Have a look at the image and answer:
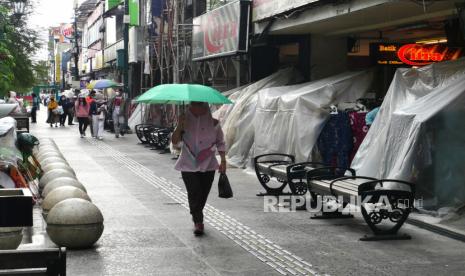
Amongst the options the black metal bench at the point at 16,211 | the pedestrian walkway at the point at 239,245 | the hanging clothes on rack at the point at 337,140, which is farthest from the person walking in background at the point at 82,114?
the black metal bench at the point at 16,211

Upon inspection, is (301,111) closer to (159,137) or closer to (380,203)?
(380,203)

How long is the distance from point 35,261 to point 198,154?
549 centimetres

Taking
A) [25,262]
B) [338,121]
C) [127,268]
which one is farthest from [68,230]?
[338,121]

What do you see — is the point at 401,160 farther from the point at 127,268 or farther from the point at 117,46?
the point at 117,46

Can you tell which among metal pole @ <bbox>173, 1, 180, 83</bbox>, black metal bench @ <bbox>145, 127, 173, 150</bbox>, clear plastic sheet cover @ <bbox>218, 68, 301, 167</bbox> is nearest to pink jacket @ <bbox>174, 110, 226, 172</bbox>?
clear plastic sheet cover @ <bbox>218, 68, 301, 167</bbox>

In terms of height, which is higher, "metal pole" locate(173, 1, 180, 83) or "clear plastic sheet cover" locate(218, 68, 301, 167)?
"metal pole" locate(173, 1, 180, 83)

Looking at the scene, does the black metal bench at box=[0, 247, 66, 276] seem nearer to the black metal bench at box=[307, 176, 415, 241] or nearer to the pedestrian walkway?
the pedestrian walkway

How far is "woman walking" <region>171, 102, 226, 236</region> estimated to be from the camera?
8.88 m

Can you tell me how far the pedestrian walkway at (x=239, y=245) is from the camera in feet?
23.3

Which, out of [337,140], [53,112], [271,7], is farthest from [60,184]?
[53,112]

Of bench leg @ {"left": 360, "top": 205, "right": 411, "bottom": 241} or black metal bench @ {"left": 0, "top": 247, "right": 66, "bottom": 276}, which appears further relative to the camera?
bench leg @ {"left": 360, "top": 205, "right": 411, "bottom": 241}

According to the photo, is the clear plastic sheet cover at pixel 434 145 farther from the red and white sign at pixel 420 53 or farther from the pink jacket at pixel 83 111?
the pink jacket at pixel 83 111

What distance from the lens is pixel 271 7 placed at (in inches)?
677

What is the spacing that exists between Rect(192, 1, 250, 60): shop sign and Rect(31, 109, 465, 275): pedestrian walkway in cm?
694
